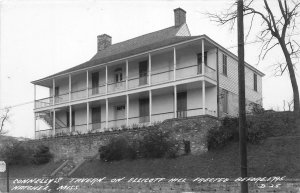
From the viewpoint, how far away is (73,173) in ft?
88.6

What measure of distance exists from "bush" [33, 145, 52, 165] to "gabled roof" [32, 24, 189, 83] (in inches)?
282

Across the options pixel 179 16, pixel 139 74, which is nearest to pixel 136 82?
pixel 139 74

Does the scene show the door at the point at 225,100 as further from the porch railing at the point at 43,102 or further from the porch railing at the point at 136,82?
the porch railing at the point at 43,102

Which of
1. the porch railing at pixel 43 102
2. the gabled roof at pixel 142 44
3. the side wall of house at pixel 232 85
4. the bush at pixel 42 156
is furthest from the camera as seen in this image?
the porch railing at pixel 43 102

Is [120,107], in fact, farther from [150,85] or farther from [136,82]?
[150,85]

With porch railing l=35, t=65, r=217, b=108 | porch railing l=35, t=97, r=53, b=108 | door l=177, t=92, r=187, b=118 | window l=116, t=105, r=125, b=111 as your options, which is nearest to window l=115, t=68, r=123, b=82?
porch railing l=35, t=65, r=217, b=108

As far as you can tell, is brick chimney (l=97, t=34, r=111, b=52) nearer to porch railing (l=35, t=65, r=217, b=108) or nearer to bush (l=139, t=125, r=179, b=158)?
porch railing (l=35, t=65, r=217, b=108)

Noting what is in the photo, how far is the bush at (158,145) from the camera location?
24.1 m

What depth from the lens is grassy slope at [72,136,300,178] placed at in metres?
19.0

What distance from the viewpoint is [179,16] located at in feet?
115

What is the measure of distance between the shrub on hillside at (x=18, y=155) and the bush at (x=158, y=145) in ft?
38.4

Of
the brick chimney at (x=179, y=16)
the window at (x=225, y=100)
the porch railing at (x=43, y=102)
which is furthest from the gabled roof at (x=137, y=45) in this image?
the window at (x=225, y=100)

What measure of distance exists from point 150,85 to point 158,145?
252 inches

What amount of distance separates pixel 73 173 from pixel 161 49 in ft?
31.5
